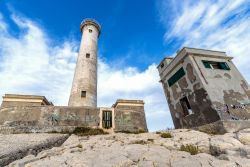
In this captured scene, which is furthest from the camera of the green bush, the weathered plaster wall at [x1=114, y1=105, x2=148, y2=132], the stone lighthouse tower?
the stone lighthouse tower

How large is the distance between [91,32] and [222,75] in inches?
725

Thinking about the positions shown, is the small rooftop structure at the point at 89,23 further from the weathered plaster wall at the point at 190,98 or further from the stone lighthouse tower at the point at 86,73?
the weathered plaster wall at the point at 190,98

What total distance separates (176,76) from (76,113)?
1139cm

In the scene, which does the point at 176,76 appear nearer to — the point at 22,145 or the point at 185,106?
the point at 185,106

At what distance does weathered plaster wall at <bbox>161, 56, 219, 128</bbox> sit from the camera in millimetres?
14779

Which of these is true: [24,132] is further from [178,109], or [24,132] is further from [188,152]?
[178,109]

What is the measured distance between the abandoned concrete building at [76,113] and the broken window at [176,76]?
4.45 m

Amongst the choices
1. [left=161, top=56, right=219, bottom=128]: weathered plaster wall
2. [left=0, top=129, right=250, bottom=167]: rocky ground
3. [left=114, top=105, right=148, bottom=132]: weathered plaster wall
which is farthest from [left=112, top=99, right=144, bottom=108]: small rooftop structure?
[left=0, top=129, right=250, bottom=167]: rocky ground

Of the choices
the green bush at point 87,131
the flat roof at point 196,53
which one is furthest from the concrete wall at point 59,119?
the flat roof at point 196,53

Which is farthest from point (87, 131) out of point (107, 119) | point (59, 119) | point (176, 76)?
point (176, 76)

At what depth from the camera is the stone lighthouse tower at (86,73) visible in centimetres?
1822

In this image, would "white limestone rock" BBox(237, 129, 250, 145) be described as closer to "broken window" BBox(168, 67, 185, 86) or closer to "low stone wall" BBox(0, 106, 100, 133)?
"broken window" BBox(168, 67, 185, 86)

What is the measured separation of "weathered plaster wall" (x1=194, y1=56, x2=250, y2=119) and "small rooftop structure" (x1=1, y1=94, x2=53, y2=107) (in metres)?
16.3

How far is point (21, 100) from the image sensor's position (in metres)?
16.7
